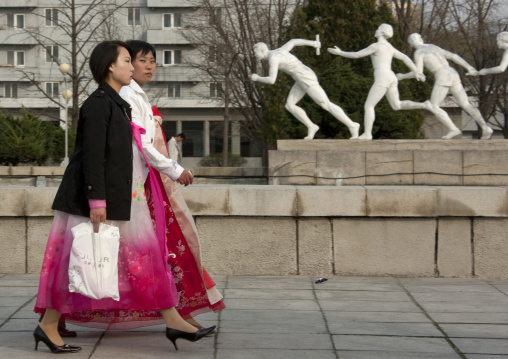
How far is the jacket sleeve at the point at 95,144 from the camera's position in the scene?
4.36 metres

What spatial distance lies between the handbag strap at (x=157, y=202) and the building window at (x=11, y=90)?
52627 millimetres

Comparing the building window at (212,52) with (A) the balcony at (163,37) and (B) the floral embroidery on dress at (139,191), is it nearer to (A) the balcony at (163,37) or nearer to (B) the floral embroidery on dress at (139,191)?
(B) the floral embroidery on dress at (139,191)

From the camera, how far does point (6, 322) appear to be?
5.43 m

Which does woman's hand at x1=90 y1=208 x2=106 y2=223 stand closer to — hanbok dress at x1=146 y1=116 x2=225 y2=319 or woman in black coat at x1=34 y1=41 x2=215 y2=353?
woman in black coat at x1=34 y1=41 x2=215 y2=353

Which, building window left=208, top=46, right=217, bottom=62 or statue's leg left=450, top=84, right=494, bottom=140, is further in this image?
building window left=208, top=46, right=217, bottom=62

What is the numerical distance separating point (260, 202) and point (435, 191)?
5.26 ft

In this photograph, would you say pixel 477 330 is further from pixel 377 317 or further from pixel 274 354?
pixel 274 354

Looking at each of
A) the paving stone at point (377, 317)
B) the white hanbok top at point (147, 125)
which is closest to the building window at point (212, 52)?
the paving stone at point (377, 317)

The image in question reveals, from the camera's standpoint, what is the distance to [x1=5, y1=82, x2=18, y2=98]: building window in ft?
180

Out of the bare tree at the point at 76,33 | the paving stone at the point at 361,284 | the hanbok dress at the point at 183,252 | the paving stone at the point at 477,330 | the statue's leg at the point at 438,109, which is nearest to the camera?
the hanbok dress at the point at 183,252

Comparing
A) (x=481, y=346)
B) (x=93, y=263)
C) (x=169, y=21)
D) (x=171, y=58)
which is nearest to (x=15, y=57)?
(x=171, y=58)

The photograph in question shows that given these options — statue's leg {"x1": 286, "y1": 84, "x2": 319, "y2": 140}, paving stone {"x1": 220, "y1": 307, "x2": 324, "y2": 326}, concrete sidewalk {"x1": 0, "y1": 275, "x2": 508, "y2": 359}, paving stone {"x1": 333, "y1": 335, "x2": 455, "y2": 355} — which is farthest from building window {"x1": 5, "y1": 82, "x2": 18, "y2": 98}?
paving stone {"x1": 333, "y1": 335, "x2": 455, "y2": 355}

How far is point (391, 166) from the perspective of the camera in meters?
13.8

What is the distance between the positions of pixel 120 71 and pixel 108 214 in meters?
0.83
